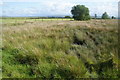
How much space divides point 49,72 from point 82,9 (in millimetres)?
56063

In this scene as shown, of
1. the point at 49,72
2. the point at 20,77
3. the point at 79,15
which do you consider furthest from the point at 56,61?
the point at 79,15

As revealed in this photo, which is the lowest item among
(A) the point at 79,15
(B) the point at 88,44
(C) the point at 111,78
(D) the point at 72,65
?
(C) the point at 111,78

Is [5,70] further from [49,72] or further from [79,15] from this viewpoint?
[79,15]

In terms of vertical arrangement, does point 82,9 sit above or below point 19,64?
above

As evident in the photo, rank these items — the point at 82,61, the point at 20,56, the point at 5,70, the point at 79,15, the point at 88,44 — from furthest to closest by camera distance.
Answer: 1. the point at 79,15
2. the point at 88,44
3. the point at 20,56
4. the point at 82,61
5. the point at 5,70

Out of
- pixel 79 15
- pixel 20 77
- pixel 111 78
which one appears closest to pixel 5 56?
pixel 20 77

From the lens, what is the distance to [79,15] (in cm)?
5675

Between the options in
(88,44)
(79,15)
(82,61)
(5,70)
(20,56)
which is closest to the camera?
(5,70)

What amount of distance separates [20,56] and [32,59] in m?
0.51

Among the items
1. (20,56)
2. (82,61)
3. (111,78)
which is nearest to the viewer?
(111,78)

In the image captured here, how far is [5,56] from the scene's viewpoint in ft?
17.3

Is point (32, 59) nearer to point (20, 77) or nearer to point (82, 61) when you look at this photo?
point (20, 77)

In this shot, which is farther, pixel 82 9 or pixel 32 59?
pixel 82 9

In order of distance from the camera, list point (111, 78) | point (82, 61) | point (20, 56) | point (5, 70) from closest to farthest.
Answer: point (111, 78), point (5, 70), point (82, 61), point (20, 56)
